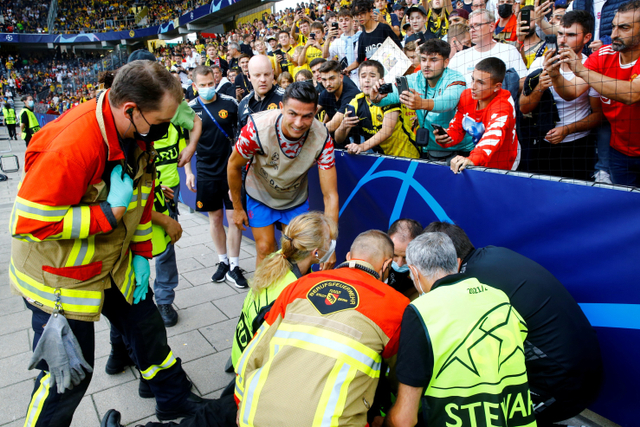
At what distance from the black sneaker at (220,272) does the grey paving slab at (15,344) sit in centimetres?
163

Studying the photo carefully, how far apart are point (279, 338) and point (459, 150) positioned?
2.56 m

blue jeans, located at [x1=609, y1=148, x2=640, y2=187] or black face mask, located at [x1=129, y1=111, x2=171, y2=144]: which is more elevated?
black face mask, located at [x1=129, y1=111, x2=171, y2=144]

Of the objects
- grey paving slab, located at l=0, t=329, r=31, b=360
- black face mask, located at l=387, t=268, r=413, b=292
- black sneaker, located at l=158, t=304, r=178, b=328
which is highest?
black face mask, located at l=387, t=268, r=413, b=292

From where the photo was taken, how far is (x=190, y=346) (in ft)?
10.7

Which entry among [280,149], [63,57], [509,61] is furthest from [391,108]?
[63,57]

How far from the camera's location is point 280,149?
123 inches

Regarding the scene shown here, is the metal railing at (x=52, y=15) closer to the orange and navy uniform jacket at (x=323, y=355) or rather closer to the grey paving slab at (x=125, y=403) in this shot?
the grey paving slab at (x=125, y=403)

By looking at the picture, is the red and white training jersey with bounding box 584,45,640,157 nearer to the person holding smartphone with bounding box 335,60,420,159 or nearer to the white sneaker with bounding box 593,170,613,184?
the white sneaker with bounding box 593,170,613,184

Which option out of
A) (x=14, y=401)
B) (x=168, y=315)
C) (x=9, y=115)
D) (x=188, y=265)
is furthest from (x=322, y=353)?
(x=9, y=115)

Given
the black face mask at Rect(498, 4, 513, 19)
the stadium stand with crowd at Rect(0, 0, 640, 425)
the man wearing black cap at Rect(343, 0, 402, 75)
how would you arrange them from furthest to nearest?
the man wearing black cap at Rect(343, 0, 402, 75) < the black face mask at Rect(498, 4, 513, 19) < the stadium stand with crowd at Rect(0, 0, 640, 425)

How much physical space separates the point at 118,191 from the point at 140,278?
62cm

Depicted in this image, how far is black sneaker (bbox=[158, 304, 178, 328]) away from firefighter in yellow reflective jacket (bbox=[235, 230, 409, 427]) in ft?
6.47

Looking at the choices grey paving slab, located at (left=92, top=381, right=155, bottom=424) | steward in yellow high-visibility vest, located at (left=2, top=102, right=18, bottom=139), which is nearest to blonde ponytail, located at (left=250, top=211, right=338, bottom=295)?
grey paving slab, located at (left=92, top=381, right=155, bottom=424)

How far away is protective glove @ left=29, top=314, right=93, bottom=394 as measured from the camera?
5.97 feet
